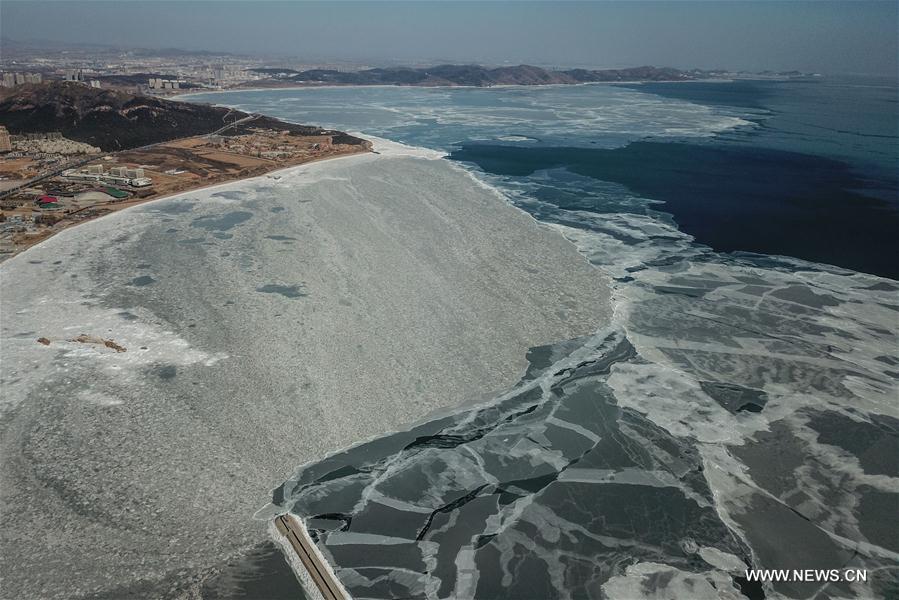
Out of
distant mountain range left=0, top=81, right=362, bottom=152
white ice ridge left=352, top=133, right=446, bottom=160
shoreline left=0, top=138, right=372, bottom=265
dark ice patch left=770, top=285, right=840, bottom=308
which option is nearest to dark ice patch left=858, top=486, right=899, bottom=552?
dark ice patch left=770, top=285, right=840, bottom=308

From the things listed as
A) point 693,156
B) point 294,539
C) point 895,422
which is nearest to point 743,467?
point 895,422

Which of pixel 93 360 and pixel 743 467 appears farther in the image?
pixel 93 360

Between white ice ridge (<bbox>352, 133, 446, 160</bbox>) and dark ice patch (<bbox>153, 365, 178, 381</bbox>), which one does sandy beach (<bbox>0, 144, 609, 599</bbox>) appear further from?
white ice ridge (<bbox>352, 133, 446, 160</bbox>)

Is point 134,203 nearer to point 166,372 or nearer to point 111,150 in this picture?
point 166,372

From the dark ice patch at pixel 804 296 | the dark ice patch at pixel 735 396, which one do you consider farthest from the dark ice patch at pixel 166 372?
the dark ice patch at pixel 804 296

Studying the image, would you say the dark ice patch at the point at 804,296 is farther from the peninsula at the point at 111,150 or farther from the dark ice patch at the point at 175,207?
the peninsula at the point at 111,150

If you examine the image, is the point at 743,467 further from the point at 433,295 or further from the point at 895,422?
the point at 433,295
